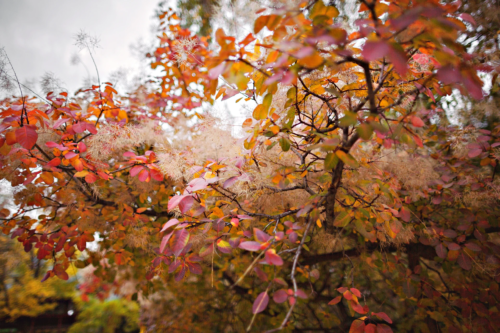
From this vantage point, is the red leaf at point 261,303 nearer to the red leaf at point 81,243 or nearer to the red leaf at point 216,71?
the red leaf at point 216,71

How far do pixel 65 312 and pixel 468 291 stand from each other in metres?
7.47

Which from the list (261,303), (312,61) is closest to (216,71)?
(312,61)

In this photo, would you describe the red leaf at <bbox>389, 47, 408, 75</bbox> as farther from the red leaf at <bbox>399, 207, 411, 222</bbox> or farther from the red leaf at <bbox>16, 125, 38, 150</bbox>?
the red leaf at <bbox>16, 125, 38, 150</bbox>

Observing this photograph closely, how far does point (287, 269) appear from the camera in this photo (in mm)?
2137

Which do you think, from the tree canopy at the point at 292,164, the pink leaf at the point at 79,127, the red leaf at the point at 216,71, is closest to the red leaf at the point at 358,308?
the tree canopy at the point at 292,164

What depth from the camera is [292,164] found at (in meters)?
1.33

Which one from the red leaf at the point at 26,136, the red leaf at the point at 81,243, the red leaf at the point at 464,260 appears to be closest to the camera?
the red leaf at the point at 26,136

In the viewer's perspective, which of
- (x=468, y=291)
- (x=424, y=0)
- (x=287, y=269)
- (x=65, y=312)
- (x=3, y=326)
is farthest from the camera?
(x=65, y=312)

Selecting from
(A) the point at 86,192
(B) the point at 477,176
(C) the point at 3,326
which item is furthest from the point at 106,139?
(C) the point at 3,326

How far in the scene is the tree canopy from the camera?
578 millimetres

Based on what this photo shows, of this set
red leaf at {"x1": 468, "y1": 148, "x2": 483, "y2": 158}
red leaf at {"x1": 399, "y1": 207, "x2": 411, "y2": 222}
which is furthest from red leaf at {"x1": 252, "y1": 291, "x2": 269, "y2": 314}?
red leaf at {"x1": 468, "y1": 148, "x2": 483, "y2": 158}

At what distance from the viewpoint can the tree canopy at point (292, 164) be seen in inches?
22.8

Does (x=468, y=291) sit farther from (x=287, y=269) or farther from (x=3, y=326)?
(x=3, y=326)

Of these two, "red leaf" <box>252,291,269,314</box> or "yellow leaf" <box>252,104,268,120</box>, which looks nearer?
"red leaf" <box>252,291,269,314</box>
